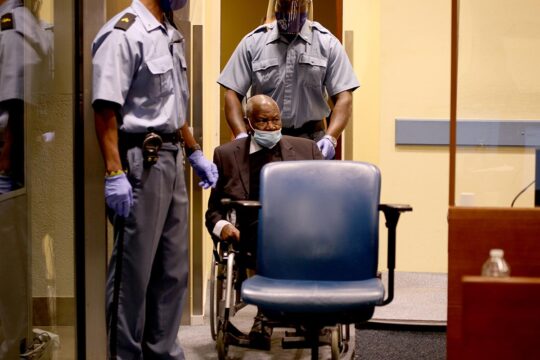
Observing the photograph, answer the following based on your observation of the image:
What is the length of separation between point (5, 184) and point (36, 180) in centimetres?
28

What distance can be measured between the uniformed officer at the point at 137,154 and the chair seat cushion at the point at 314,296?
38 centimetres

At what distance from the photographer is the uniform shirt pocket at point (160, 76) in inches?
108

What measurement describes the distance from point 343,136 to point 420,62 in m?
0.67

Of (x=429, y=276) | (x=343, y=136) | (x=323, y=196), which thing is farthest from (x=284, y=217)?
(x=429, y=276)

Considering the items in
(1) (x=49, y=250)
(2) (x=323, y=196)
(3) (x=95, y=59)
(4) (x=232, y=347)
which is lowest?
(4) (x=232, y=347)

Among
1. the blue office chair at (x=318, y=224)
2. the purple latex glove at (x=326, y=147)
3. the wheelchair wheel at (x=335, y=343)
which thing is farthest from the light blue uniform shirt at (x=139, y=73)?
the wheelchair wheel at (x=335, y=343)

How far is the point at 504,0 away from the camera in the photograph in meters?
3.29

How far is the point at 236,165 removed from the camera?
332 centimetres

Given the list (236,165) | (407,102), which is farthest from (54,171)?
(407,102)

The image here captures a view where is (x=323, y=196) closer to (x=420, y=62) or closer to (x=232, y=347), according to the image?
(x=232, y=347)

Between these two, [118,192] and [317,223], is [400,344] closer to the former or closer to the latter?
[317,223]

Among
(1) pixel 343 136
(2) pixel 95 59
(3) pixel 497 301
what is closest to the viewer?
(3) pixel 497 301

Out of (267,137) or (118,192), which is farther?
(267,137)

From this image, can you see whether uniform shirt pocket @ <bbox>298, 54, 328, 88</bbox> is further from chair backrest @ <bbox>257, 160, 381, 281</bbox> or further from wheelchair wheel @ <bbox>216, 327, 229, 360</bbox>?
wheelchair wheel @ <bbox>216, 327, 229, 360</bbox>
